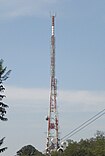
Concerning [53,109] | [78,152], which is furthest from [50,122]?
[78,152]

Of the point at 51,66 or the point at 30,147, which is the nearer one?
the point at 51,66

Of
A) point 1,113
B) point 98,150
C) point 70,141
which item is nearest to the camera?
point 1,113

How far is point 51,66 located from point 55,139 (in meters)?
11.1

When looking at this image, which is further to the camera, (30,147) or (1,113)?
(30,147)

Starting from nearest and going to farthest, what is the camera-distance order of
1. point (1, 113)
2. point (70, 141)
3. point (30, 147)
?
point (1, 113) < point (70, 141) < point (30, 147)

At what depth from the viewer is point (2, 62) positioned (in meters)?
29.9

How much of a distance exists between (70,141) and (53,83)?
1014cm

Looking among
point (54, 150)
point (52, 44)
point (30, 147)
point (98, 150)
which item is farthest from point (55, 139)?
point (30, 147)

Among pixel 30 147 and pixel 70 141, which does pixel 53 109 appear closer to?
pixel 70 141

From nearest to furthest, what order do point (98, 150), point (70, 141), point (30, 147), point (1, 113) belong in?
point (1, 113) → point (98, 150) → point (70, 141) → point (30, 147)

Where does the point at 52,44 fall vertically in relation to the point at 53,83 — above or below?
above

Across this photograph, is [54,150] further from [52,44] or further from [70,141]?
[52,44]

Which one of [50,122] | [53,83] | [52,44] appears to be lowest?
[50,122]

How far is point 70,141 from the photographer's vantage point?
78.9m
